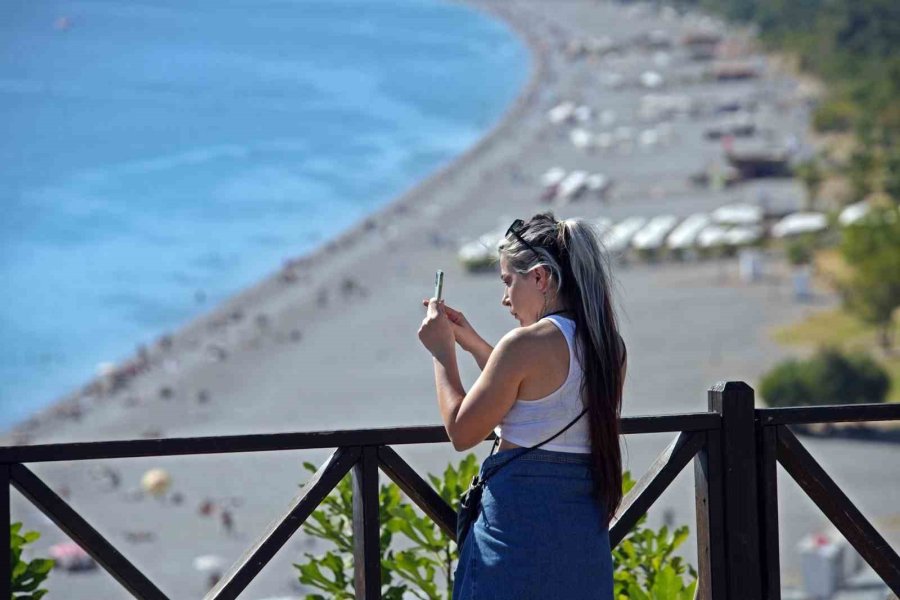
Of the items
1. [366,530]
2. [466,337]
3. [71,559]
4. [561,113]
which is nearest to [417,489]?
[366,530]

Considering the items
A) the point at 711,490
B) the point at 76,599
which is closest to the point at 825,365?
the point at 76,599

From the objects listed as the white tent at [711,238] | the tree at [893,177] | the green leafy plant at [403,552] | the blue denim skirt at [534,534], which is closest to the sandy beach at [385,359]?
the white tent at [711,238]

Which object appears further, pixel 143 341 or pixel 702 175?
pixel 702 175

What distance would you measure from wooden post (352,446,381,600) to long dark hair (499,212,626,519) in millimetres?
553

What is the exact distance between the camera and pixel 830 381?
27.9 metres

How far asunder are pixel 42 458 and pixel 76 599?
62.0 feet

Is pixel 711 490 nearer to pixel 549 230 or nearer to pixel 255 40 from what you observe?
pixel 549 230

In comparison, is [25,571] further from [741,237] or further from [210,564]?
[741,237]

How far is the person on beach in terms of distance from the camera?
116 inches

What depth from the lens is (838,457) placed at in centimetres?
2438

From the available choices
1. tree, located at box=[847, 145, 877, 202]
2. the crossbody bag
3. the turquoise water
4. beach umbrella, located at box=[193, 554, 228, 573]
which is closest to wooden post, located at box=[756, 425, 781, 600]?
the crossbody bag

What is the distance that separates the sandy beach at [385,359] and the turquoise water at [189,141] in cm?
660

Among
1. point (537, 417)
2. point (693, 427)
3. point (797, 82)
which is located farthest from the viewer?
point (797, 82)

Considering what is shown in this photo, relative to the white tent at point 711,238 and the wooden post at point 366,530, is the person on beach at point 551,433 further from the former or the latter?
the white tent at point 711,238
